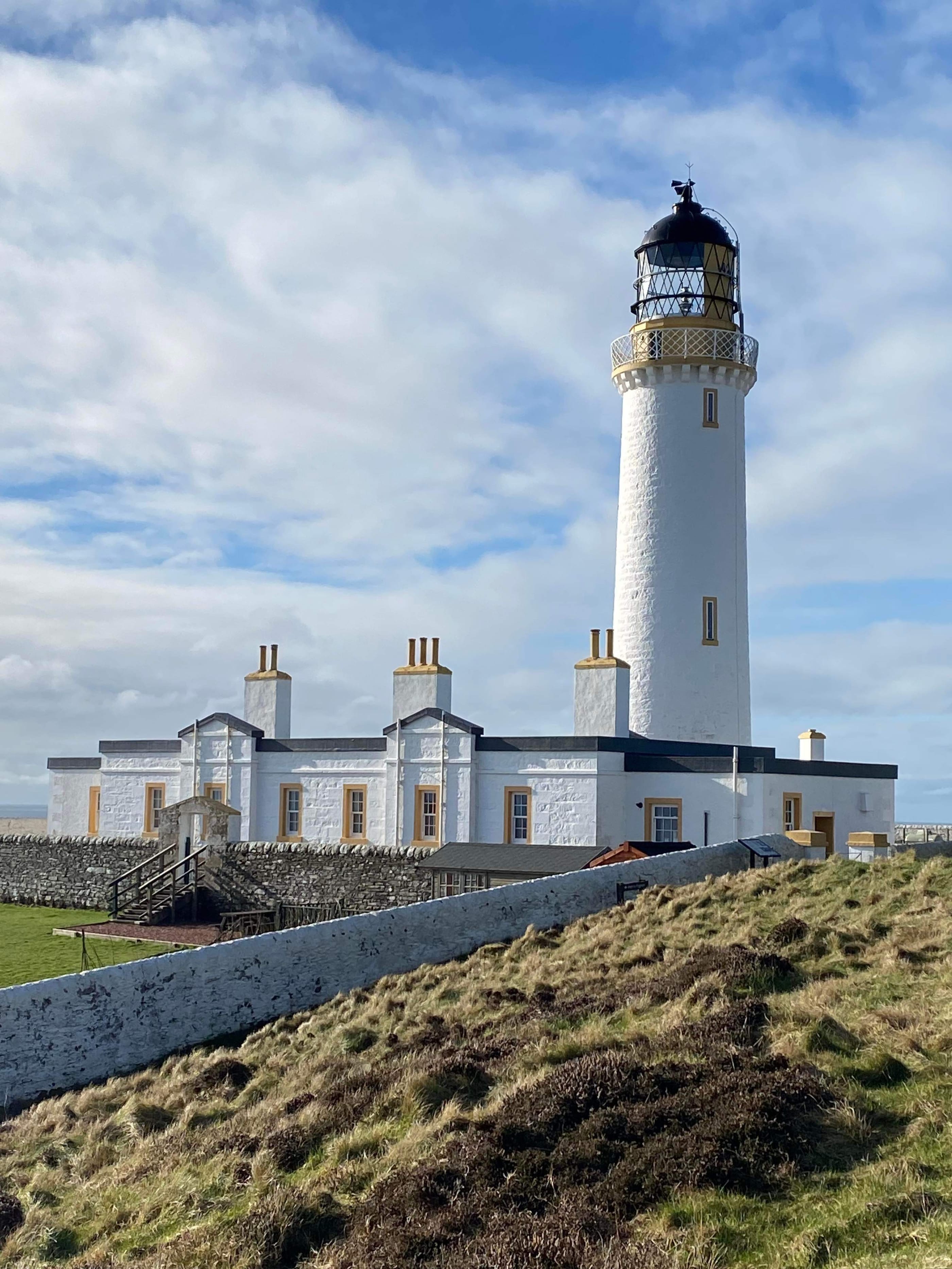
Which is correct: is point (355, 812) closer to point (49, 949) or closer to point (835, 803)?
point (49, 949)

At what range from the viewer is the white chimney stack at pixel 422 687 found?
29.5 meters

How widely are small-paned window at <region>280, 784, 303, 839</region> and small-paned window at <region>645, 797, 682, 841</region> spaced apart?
9119 mm

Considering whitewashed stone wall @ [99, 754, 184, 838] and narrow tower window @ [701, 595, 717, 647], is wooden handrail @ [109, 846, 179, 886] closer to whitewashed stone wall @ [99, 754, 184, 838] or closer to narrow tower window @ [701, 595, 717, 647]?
whitewashed stone wall @ [99, 754, 184, 838]

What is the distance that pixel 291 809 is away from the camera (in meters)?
30.8

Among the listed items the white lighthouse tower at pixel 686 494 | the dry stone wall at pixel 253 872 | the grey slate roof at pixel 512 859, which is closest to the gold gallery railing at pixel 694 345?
the white lighthouse tower at pixel 686 494

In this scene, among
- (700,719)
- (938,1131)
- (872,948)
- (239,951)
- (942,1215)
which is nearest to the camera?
(942,1215)

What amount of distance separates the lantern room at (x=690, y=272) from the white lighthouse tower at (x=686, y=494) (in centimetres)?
3

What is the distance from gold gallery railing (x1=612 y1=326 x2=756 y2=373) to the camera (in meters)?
31.0

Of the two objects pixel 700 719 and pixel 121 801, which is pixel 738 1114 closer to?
pixel 700 719

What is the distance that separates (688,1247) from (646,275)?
95.1 feet

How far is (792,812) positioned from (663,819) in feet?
9.73

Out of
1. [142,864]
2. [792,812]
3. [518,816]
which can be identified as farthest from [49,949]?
[792,812]

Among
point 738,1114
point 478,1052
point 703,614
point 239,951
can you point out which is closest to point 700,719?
point 703,614

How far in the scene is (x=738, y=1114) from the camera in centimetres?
869
